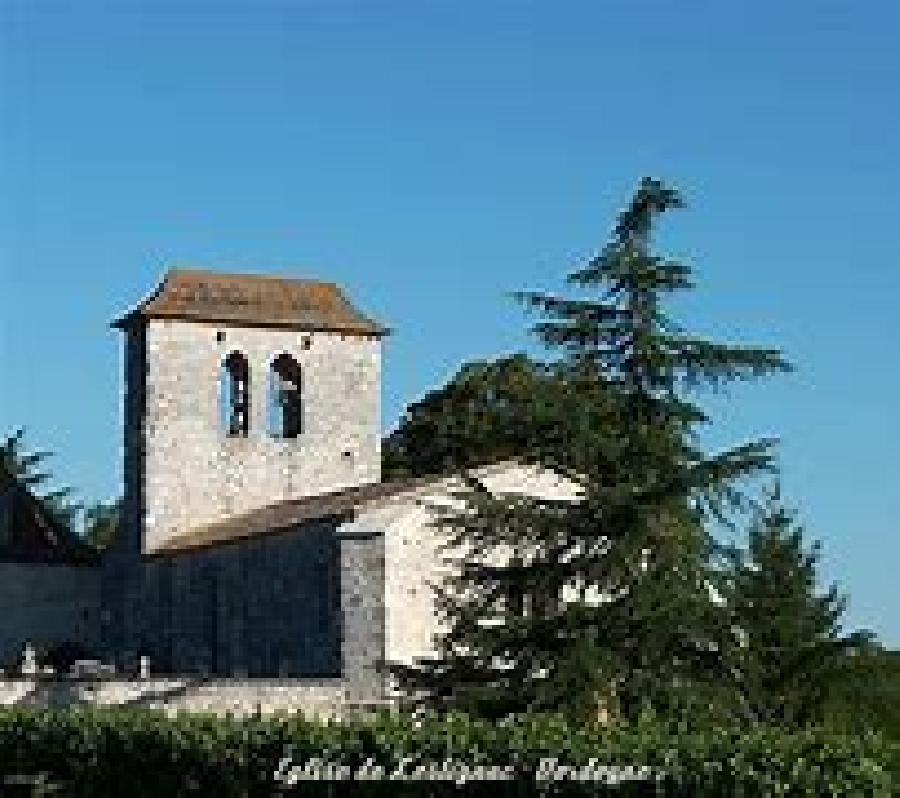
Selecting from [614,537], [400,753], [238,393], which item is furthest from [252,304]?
[400,753]

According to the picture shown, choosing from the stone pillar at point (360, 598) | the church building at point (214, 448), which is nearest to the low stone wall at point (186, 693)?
the stone pillar at point (360, 598)

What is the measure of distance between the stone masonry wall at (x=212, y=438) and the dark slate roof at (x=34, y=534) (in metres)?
4.24

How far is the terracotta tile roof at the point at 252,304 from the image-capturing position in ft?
157

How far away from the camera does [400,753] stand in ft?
49.9

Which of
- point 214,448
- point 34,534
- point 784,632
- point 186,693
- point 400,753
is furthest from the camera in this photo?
point 34,534

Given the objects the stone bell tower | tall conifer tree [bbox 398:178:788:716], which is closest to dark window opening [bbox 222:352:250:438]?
the stone bell tower

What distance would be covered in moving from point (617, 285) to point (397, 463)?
34.1 m

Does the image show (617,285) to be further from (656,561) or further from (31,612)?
(31,612)

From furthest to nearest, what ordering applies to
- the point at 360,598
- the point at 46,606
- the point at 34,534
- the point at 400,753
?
the point at 34,534 < the point at 46,606 < the point at 360,598 < the point at 400,753

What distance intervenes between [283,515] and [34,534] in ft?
41.1

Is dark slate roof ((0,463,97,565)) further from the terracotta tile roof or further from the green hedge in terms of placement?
the green hedge

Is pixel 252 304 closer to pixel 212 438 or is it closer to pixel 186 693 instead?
pixel 212 438

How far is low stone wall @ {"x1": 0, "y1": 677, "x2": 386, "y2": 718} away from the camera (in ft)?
108

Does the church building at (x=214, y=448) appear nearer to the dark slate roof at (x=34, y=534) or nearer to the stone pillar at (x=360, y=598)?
the dark slate roof at (x=34, y=534)
